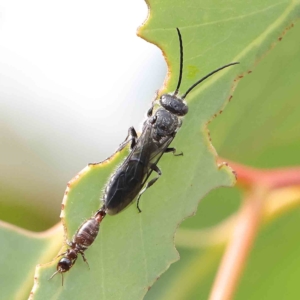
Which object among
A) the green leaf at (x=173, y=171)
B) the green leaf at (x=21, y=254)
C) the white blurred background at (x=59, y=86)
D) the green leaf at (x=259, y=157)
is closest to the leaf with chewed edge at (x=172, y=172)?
the green leaf at (x=173, y=171)

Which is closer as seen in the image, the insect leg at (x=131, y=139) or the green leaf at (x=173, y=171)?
the green leaf at (x=173, y=171)

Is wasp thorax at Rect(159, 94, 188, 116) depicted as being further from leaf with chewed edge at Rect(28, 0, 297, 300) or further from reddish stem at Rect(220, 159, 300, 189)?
reddish stem at Rect(220, 159, 300, 189)

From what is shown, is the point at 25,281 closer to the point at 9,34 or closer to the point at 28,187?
the point at 28,187

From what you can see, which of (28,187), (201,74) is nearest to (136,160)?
(201,74)

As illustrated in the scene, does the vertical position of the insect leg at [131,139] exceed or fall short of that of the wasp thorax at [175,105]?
→ it falls short

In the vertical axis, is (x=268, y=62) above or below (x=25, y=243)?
above

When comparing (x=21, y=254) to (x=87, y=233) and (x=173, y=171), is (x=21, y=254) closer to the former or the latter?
(x=87, y=233)

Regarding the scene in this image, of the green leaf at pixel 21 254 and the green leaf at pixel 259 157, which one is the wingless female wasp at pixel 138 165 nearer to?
the green leaf at pixel 21 254
